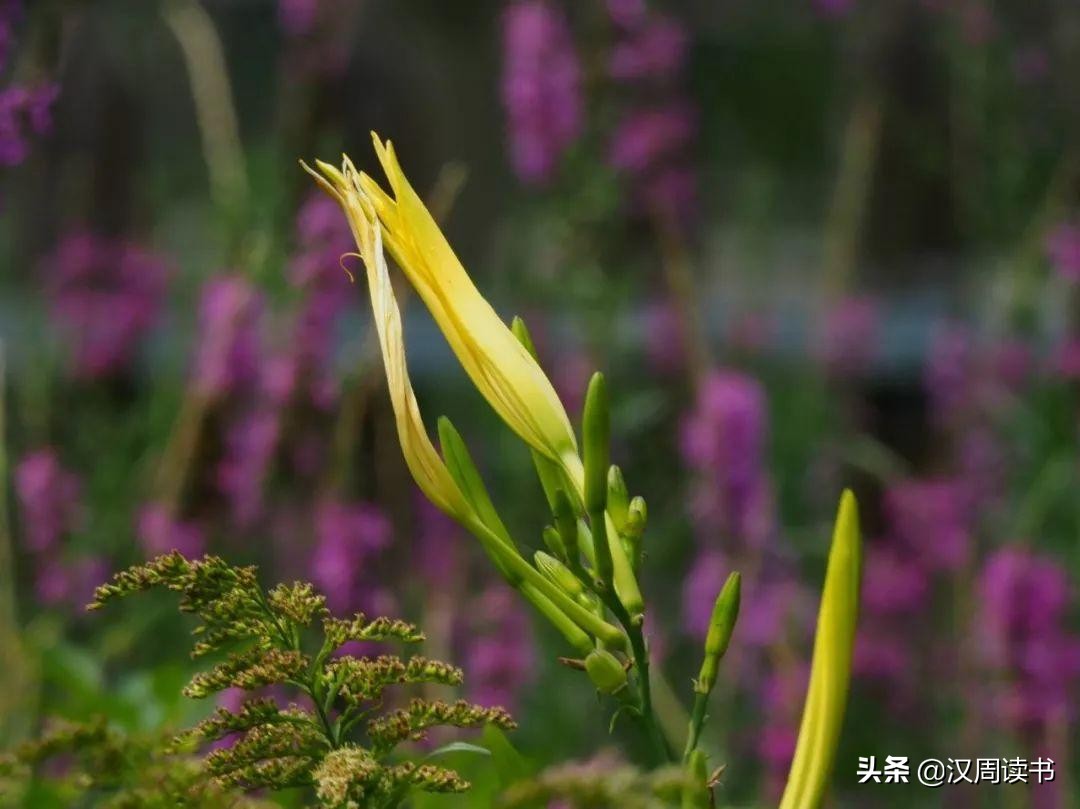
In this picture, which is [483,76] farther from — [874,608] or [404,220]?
[404,220]

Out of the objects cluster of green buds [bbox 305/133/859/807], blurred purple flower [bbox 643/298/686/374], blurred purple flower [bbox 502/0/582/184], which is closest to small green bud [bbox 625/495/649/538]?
cluster of green buds [bbox 305/133/859/807]

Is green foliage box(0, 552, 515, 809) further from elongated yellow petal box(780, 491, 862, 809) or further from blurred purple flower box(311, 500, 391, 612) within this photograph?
blurred purple flower box(311, 500, 391, 612)

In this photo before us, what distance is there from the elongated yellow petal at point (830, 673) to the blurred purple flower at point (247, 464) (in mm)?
927

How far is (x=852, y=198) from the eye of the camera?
7.26ft

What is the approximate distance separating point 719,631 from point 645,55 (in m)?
1.37

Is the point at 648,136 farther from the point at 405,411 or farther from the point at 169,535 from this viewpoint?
the point at 405,411

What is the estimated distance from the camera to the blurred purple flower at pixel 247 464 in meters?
1.37

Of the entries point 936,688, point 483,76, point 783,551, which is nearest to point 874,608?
point 936,688

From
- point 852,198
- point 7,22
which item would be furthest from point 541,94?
point 7,22

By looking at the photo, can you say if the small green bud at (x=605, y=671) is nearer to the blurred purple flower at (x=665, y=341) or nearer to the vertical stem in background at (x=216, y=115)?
the vertical stem in background at (x=216, y=115)

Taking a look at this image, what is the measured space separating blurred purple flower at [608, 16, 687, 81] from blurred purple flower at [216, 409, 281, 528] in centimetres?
60

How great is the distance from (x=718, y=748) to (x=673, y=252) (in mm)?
466

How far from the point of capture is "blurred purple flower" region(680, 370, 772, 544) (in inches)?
60.1

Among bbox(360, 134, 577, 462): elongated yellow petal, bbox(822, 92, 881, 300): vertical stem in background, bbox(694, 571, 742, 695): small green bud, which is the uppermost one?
bbox(822, 92, 881, 300): vertical stem in background
